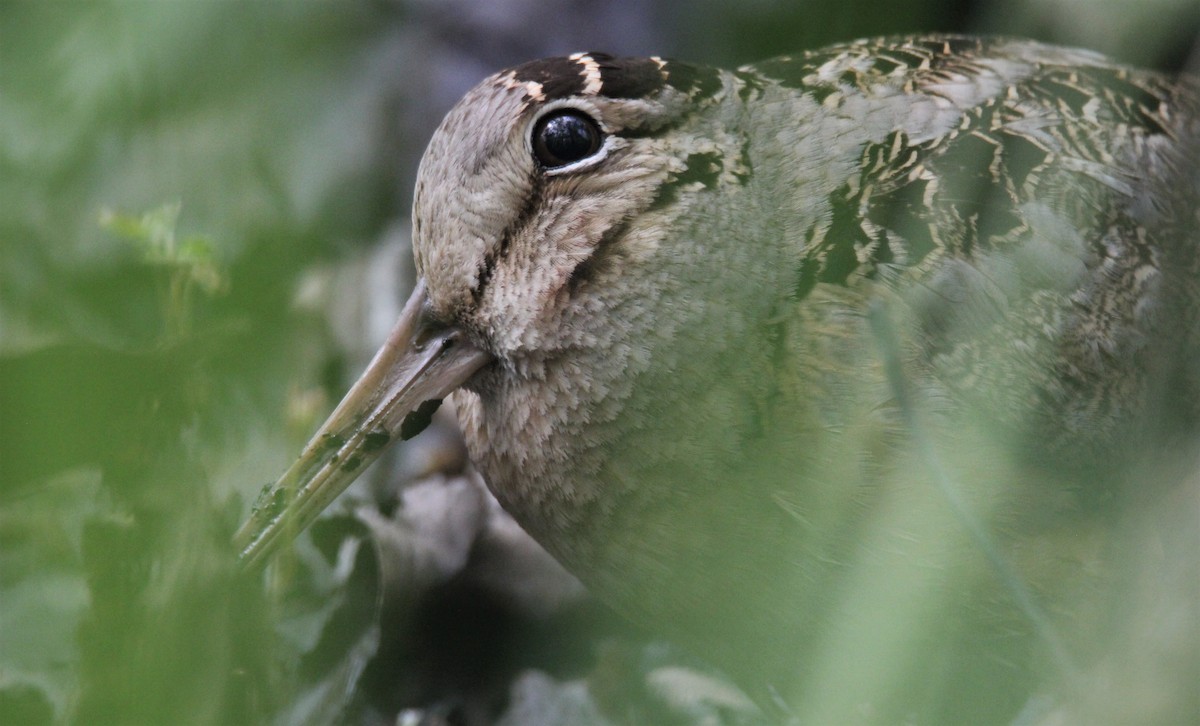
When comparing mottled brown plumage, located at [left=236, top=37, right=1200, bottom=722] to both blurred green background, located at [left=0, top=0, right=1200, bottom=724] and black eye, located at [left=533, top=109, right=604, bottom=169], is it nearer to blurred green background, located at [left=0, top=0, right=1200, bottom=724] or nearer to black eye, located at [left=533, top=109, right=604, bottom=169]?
black eye, located at [left=533, top=109, right=604, bottom=169]

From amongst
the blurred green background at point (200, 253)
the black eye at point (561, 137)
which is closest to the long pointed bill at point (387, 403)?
the blurred green background at point (200, 253)

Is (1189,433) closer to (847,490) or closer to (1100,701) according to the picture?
(847,490)

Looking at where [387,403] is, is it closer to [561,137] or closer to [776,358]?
[561,137]

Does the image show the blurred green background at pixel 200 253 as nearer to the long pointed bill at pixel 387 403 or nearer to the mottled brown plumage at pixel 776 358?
the long pointed bill at pixel 387 403

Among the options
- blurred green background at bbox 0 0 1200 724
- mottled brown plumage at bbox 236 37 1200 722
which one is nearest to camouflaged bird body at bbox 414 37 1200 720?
mottled brown plumage at bbox 236 37 1200 722

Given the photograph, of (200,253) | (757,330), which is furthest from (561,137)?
(200,253)

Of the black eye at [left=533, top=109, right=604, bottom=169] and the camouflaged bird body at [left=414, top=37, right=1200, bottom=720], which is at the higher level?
the black eye at [left=533, top=109, right=604, bottom=169]
